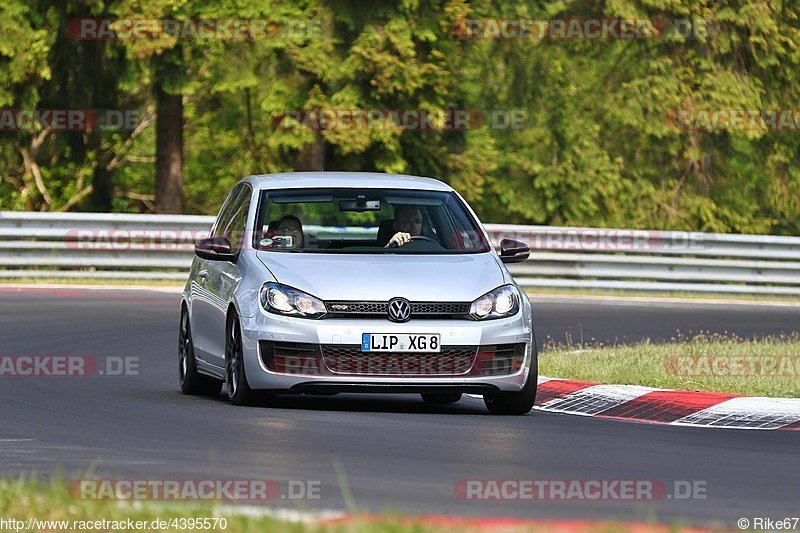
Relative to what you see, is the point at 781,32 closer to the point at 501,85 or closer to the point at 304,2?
the point at 501,85

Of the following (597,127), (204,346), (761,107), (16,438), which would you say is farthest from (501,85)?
(16,438)

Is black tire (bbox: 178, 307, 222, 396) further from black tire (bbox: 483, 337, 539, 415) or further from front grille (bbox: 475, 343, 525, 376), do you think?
front grille (bbox: 475, 343, 525, 376)

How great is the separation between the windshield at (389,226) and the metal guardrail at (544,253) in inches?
515

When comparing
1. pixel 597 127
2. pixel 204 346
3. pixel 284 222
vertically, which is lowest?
pixel 597 127

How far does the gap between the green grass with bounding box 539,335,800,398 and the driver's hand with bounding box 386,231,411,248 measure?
2192mm

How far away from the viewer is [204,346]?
44.2 feet

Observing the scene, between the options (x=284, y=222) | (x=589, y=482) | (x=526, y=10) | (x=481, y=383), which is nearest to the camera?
(x=589, y=482)

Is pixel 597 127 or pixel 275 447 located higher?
pixel 275 447

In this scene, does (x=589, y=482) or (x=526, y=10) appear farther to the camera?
(x=526, y=10)

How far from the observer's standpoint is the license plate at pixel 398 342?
11969mm

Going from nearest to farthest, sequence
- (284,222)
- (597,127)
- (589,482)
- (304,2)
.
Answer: (589,482)
(284,222)
(304,2)
(597,127)

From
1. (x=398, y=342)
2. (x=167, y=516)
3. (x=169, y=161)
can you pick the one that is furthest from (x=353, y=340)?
(x=169, y=161)

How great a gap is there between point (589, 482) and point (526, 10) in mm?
Result: 32552

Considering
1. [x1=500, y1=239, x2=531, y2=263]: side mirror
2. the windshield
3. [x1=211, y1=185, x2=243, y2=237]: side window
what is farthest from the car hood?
[x1=211, y1=185, x2=243, y2=237]: side window
